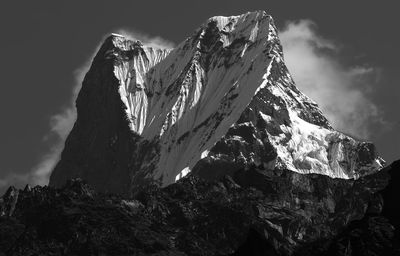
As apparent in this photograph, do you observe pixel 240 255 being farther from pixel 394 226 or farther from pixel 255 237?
pixel 394 226

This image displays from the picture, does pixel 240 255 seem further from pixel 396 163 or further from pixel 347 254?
pixel 396 163

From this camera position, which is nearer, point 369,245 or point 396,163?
point 369,245

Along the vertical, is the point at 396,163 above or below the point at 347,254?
above

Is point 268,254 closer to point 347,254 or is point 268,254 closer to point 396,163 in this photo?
point 347,254

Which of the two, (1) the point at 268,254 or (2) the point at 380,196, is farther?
(2) the point at 380,196

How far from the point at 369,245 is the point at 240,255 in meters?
12.3

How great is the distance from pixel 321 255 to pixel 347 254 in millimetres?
8980

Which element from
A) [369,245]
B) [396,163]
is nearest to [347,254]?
[369,245]

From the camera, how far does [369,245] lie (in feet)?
579

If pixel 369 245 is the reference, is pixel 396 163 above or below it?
above

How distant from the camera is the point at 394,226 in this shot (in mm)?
178000

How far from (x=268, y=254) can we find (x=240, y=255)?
5379 millimetres

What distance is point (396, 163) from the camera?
626ft

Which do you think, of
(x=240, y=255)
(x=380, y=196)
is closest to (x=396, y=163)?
(x=380, y=196)
